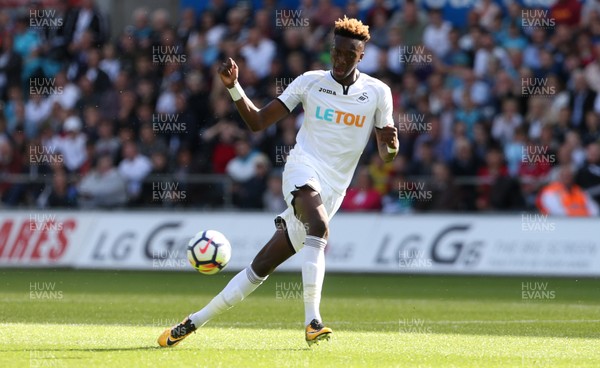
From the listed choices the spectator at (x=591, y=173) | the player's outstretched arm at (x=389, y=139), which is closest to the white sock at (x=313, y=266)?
the player's outstretched arm at (x=389, y=139)

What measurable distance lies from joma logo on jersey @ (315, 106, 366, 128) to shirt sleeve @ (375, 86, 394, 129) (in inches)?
8.6

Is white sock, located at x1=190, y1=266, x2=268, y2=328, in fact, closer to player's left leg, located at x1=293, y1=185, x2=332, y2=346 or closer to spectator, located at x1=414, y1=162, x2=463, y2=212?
player's left leg, located at x1=293, y1=185, x2=332, y2=346

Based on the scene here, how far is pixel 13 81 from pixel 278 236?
57.1 feet

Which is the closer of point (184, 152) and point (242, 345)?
point (242, 345)

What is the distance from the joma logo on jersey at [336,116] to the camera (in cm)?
1055

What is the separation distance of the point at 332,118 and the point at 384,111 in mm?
467

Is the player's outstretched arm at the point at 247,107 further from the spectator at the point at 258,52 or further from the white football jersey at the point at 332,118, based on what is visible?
the spectator at the point at 258,52

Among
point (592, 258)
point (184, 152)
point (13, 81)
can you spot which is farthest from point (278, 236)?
point (13, 81)

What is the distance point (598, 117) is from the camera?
2030cm

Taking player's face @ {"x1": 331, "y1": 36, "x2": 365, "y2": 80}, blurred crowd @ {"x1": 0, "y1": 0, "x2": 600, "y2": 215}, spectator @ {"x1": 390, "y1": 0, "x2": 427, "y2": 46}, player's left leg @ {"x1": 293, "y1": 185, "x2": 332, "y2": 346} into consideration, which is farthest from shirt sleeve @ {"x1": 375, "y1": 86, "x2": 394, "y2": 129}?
spectator @ {"x1": 390, "y1": 0, "x2": 427, "y2": 46}

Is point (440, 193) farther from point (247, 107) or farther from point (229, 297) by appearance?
point (229, 297)

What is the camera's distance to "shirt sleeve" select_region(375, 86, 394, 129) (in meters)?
10.6

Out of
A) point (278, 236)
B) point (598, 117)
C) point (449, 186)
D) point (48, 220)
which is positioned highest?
point (278, 236)

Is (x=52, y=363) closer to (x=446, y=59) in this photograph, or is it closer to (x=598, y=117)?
(x=598, y=117)
